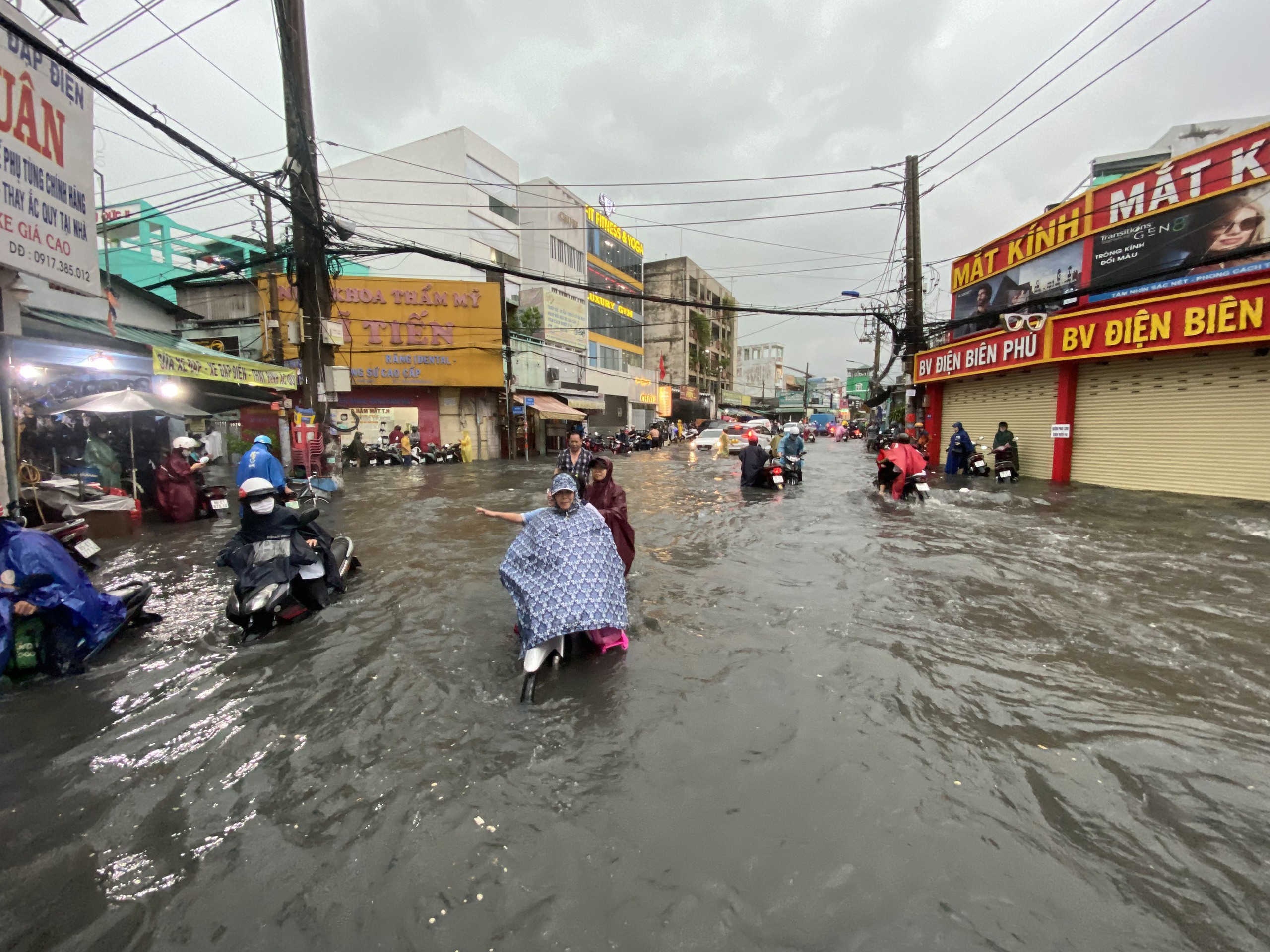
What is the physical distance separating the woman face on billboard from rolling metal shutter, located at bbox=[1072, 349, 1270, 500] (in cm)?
347

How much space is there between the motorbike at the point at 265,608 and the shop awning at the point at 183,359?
21.7ft

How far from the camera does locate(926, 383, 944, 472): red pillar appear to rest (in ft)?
65.3

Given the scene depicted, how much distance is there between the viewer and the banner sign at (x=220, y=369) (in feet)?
30.9

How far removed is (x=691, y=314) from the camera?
55.4 m

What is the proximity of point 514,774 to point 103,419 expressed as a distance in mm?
15056

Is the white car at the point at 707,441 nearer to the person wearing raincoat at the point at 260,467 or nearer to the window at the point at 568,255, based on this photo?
the window at the point at 568,255

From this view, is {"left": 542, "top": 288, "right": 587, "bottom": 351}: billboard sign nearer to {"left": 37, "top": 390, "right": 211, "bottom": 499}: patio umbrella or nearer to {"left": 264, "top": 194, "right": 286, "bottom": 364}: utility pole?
{"left": 264, "top": 194, "right": 286, "bottom": 364}: utility pole

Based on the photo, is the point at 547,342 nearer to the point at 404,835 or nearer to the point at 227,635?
the point at 227,635

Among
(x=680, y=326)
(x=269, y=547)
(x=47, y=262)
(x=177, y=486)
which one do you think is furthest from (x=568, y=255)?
(x=269, y=547)

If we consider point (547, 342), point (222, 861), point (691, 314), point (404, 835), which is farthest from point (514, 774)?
point (691, 314)

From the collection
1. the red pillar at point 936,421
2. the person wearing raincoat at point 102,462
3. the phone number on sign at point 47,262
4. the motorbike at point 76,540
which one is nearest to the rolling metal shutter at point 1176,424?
the red pillar at point 936,421

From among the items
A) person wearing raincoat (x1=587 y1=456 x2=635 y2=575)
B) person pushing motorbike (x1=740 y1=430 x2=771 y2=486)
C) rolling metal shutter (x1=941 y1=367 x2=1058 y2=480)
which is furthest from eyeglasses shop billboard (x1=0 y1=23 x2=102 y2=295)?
rolling metal shutter (x1=941 y1=367 x2=1058 y2=480)

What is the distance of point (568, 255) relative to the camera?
116ft

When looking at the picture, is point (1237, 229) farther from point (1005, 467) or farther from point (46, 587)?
point (46, 587)
